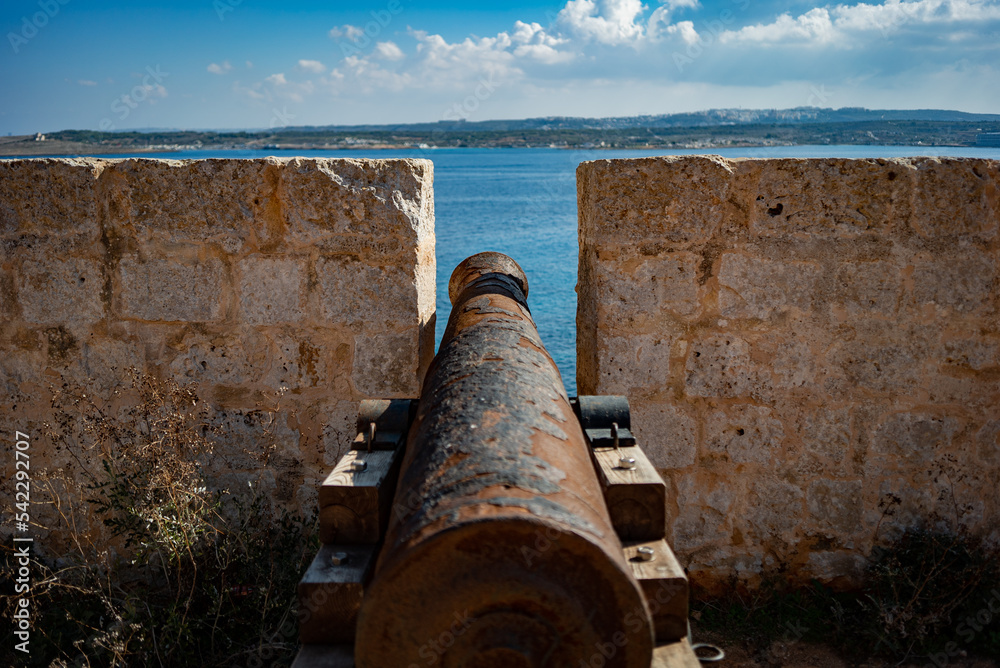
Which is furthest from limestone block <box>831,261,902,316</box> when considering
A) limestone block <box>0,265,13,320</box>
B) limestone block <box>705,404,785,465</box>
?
limestone block <box>0,265,13,320</box>

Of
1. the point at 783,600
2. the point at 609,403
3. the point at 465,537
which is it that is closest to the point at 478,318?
the point at 609,403

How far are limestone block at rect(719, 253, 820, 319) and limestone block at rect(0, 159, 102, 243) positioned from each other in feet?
8.25

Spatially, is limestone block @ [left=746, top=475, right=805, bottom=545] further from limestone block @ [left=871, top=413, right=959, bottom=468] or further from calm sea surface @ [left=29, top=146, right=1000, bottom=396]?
calm sea surface @ [left=29, top=146, right=1000, bottom=396]

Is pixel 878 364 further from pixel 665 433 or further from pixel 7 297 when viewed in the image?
pixel 7 297

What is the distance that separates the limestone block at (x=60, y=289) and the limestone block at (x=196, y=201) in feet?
0.78

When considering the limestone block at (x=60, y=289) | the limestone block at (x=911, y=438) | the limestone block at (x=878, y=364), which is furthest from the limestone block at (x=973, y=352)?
the limestone block at (x=60, y=289)

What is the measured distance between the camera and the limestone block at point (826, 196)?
9.10ft

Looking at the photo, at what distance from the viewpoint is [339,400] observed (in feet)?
9.71

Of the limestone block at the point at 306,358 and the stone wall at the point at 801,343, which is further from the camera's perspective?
the limestone block at the point at 306,358

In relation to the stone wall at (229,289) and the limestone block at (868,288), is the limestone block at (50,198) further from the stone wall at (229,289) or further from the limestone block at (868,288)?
the limestone block at (868,288)

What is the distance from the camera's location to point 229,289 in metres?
2.90

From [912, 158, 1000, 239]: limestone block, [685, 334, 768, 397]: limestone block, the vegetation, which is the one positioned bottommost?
the vegetation

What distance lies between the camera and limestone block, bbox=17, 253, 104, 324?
9.45 ft

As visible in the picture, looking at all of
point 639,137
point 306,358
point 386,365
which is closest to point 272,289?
point 306,358
